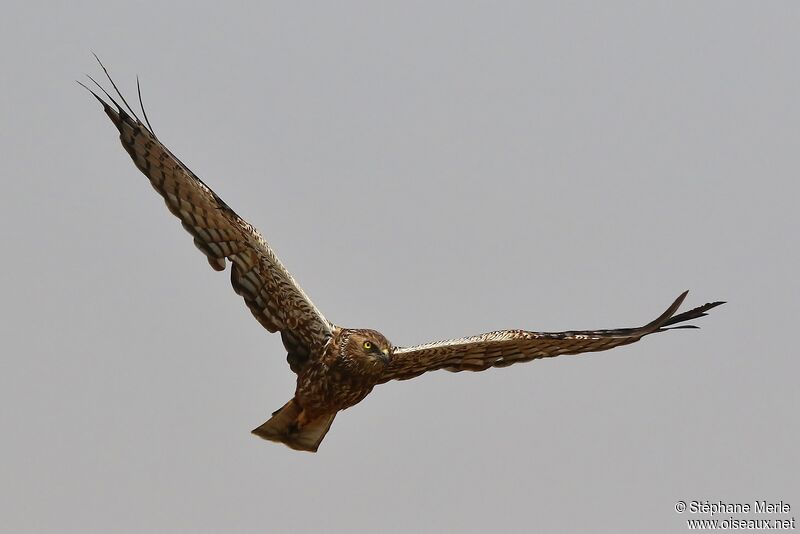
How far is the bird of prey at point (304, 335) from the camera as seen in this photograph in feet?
46.8

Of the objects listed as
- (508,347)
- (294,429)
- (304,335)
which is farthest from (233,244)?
(508,347)

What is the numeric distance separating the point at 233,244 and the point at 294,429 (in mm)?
2173

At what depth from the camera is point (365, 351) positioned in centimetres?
1432

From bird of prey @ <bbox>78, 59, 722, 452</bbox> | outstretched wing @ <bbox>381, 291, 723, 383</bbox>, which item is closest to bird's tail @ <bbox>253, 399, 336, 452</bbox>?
bird of prey @ <bbox>78, 59, 722, 452</bbox>

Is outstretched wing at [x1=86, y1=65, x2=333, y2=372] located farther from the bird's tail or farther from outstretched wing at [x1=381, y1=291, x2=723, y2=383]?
outstretched wing at [x1=381, y1=291, x2=723, y2=383]

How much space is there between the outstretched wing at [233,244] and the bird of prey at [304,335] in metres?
0.01

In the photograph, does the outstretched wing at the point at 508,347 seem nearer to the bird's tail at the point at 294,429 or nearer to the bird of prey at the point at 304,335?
the bird of prey at the point at 304,335

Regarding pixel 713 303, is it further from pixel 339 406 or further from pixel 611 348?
pixel 339 406

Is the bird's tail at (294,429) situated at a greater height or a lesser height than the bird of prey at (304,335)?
lesser

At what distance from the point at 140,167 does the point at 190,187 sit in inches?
21.7

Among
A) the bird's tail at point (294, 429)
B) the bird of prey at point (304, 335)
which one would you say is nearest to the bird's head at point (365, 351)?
the bird of prey at point (304, 335)

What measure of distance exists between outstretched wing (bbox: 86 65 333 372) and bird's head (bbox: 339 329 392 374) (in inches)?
14.9

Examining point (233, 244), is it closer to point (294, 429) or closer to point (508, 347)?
point (294, 429)

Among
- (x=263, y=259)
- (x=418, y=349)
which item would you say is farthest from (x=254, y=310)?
(x=418, y=349)
